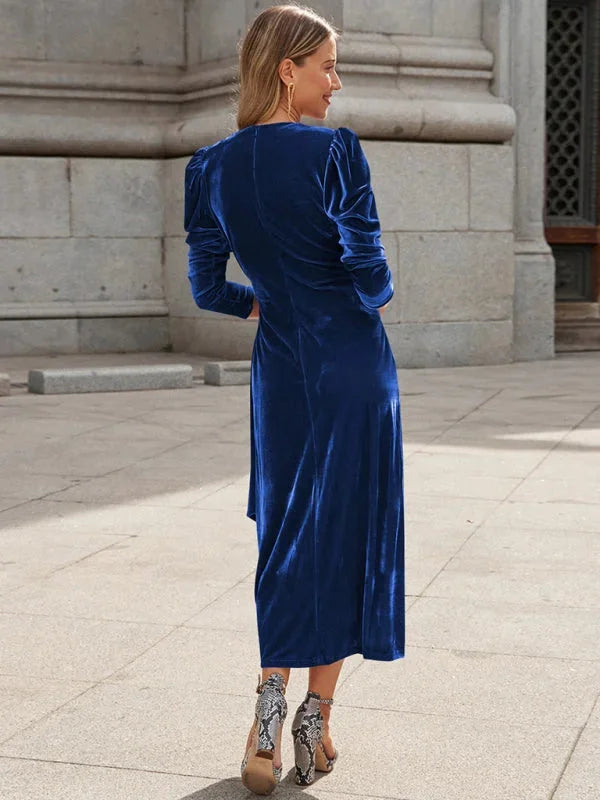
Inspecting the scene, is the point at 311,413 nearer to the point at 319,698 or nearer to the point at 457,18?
the point at 319,698

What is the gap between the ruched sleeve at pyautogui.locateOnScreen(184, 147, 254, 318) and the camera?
3.28 metres

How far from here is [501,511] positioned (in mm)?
5891

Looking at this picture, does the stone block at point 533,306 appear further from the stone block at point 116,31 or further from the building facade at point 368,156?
the stone block at point 116,31

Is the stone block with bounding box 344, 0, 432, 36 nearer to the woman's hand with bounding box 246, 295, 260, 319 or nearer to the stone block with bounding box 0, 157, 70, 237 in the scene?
the stone block with bounding box 0, 157, 70, 237

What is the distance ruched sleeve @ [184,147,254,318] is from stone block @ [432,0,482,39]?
9.03 meters

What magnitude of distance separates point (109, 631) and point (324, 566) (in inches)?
51.4

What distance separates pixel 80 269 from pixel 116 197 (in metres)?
0.75

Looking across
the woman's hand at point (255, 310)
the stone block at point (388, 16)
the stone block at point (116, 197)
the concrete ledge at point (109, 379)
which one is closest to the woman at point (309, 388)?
the woman's hand at point (255, 310)

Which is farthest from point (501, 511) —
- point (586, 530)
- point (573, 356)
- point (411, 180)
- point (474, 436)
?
point (573, 356)

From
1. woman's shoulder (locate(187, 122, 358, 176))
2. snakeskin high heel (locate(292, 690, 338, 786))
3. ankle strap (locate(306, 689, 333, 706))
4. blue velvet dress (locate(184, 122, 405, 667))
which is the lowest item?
snakeskin high heel (locate(292, 690, 338, 786))

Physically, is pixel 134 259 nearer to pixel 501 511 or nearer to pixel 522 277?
pixel 522 277

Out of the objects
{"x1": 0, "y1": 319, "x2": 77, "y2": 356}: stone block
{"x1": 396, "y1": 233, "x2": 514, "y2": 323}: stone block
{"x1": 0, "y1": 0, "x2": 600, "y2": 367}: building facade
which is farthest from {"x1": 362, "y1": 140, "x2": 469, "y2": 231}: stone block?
{"x1": 0, "y1": 319, "x2": 77, "y2": 356}: stone block

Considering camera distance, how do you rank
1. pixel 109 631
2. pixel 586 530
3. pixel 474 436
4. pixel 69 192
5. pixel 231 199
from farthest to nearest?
pixel 69 192
pixel 474 436
pixel 586 530
pixel 109 631
pixel 231 199

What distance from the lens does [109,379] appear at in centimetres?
1019
